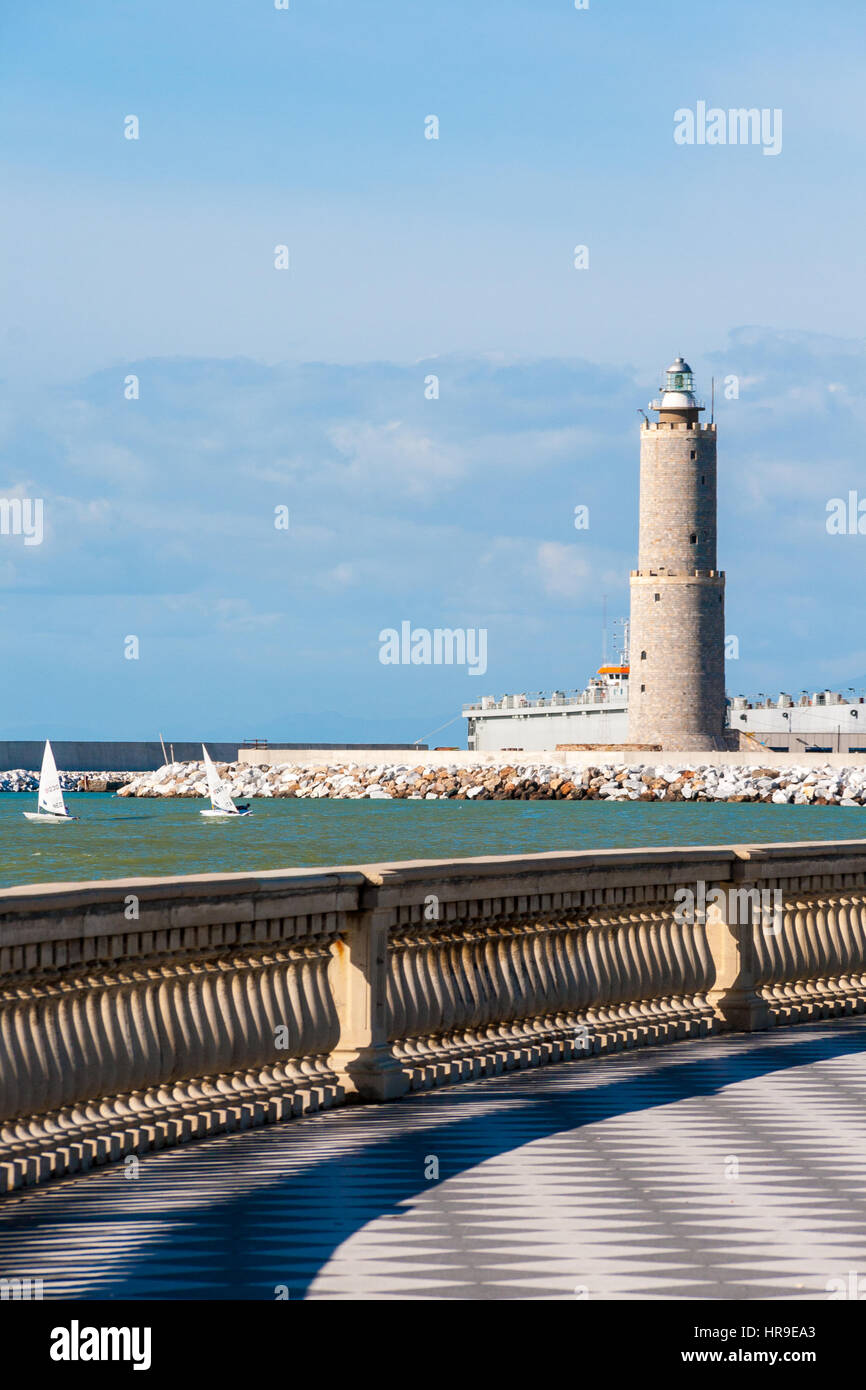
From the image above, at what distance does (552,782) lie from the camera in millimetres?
102188

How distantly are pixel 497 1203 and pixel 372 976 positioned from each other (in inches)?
99.4

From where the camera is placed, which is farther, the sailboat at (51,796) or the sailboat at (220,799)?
the sailboat at (220,799)

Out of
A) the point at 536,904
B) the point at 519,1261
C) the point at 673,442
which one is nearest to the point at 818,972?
the point at 536,904

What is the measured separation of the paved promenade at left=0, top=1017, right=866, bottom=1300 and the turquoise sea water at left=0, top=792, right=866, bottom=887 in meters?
37.8

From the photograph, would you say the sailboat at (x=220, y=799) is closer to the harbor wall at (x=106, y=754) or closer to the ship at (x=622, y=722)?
the ship at (x=622, y=722)

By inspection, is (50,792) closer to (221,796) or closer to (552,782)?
(221,796)

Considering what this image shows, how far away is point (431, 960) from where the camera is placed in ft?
35.8

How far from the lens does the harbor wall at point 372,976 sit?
852 cm

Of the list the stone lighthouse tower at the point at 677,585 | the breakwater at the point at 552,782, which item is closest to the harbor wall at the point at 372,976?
the stone lighthouse tower at the point at 677,585

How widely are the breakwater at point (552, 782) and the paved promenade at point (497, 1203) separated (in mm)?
86604

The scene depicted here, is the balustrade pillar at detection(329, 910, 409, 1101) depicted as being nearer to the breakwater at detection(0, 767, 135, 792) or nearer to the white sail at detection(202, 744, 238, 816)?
the white sail at detection(202, 744, 238, 816)

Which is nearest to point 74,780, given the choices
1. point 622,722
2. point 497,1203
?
point 622,722

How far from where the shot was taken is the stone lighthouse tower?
94.3m

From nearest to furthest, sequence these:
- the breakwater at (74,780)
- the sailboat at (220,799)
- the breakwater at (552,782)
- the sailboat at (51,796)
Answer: the sailboat at (51,796) < the sailboat at (220,799) < the breakwater at (552,782) < the breakwater at (74,780)
